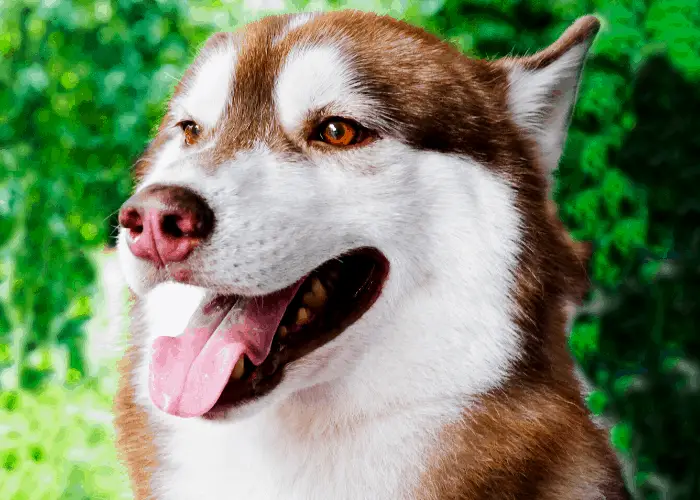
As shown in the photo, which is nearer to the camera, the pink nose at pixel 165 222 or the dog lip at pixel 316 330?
the pink nose at pixel 165 222

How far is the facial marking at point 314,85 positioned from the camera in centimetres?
173

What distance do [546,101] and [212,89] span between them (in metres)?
0.86

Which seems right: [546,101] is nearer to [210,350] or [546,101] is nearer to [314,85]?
[314,85]

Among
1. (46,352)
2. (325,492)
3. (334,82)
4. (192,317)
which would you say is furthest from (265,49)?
(46,352)

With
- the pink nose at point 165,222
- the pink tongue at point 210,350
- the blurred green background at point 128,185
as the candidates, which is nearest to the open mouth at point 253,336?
the pink tongue at point 210,350

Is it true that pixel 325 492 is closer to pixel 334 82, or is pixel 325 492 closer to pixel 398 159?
pixel 398 159

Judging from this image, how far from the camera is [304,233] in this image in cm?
158

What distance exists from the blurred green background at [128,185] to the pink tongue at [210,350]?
691 mm

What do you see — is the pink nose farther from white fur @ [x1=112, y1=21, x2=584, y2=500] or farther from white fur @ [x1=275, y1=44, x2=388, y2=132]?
white fur @ [x1=275, y1=44, x2=388, y2=132]

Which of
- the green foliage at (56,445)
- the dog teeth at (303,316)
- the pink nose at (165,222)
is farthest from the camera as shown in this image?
the green foliage at (56,445)

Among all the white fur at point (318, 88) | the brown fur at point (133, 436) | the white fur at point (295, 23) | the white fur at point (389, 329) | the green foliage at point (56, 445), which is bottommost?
the green foliage at point (56, 445)

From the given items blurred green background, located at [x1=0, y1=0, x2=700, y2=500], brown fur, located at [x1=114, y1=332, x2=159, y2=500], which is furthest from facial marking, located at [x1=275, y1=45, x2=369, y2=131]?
blurred green background, located at [x1=0, y1=0, x2=700, y2=500]

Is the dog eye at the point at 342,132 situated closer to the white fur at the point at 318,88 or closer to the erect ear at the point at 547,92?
the white fur at the point at 318,88

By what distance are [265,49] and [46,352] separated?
2803 mm
